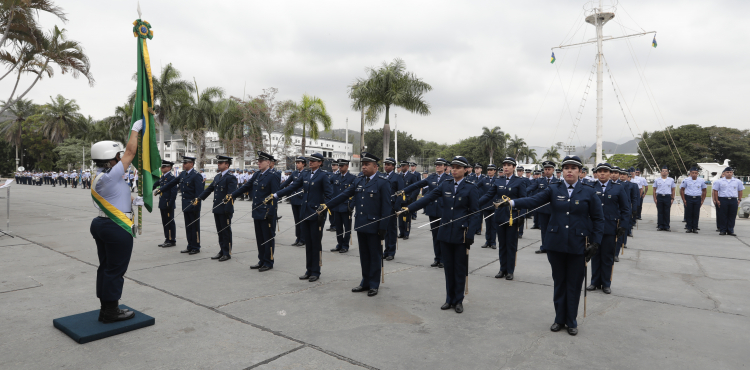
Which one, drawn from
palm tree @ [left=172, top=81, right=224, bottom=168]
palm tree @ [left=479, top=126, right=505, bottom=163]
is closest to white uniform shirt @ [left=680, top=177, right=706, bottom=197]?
palm tree @ [left=172, top=81, right=224, bottom=168]

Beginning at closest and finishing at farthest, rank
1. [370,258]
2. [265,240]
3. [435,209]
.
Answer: [370,258], [265,240], [435,209]

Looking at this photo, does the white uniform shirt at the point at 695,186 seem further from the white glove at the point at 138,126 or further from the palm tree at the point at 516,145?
the palm tree at the point at 516,145

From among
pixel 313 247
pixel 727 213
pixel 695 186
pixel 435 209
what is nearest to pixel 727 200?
pixel 727 213

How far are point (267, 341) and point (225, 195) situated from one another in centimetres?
486

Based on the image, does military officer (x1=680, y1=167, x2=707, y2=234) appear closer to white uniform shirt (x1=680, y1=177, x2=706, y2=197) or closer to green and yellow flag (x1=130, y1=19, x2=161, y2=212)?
white uniform shirt (x1=680, y1=177, x2=706, y2=197)

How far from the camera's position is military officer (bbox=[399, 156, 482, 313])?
5113 millimetres

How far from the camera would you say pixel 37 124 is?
65125mm

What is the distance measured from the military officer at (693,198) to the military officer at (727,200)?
0.39 metres

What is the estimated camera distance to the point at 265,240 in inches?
293

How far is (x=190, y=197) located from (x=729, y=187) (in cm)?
1472

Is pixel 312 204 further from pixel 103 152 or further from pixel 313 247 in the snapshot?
pixel 103 152

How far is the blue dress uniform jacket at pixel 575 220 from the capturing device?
4.46 meters

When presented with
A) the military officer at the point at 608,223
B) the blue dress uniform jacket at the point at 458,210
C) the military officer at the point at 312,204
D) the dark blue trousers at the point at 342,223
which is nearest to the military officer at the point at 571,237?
the blue dress uniform jacket at the point at 458,210

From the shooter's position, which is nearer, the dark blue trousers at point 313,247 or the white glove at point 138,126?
the white glove at point 138,126
